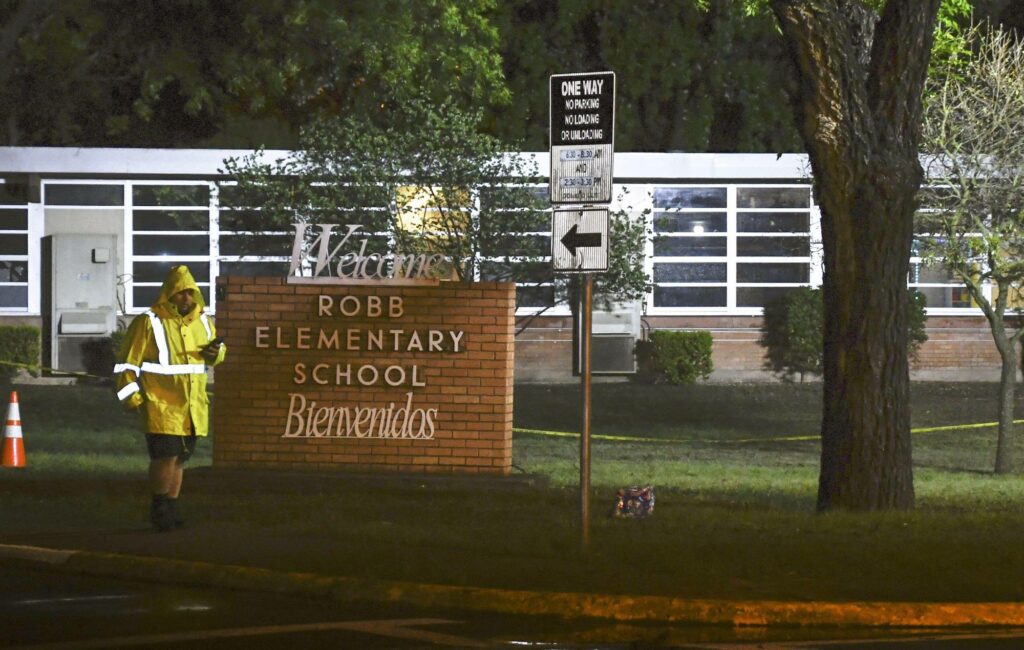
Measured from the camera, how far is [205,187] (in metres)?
31.3

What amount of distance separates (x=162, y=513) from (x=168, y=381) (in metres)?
0.92

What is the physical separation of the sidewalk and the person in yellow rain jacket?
1.37ft

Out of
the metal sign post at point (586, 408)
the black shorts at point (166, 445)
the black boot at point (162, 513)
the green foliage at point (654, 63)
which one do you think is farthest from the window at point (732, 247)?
the metal sign post at point (586, 408)

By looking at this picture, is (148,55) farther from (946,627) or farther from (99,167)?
(946,627)

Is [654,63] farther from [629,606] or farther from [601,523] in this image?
[629,606]

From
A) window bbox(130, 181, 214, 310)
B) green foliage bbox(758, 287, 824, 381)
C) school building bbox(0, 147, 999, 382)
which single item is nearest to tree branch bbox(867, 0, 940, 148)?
school building bbox(0, 147, 999, 382)

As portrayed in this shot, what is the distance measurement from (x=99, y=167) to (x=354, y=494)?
1801 cm

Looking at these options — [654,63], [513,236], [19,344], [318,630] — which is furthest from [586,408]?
[654,63]

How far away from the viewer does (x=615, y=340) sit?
31.5 metres

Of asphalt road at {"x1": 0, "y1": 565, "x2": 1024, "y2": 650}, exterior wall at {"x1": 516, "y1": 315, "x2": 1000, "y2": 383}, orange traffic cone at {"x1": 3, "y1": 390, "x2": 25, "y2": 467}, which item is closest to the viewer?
asphalt road at {"x1": 0, "y1": 565, "x2": 1024, "y2": 650}

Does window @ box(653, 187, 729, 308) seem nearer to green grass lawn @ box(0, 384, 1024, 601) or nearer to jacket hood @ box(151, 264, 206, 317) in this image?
green grass lawn @ box(0, 384, 1024, 601)

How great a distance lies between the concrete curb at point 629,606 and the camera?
8.77m

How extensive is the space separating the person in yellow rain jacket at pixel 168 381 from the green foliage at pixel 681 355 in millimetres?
19791

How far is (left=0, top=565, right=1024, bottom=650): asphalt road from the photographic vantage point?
8008 millimetres
